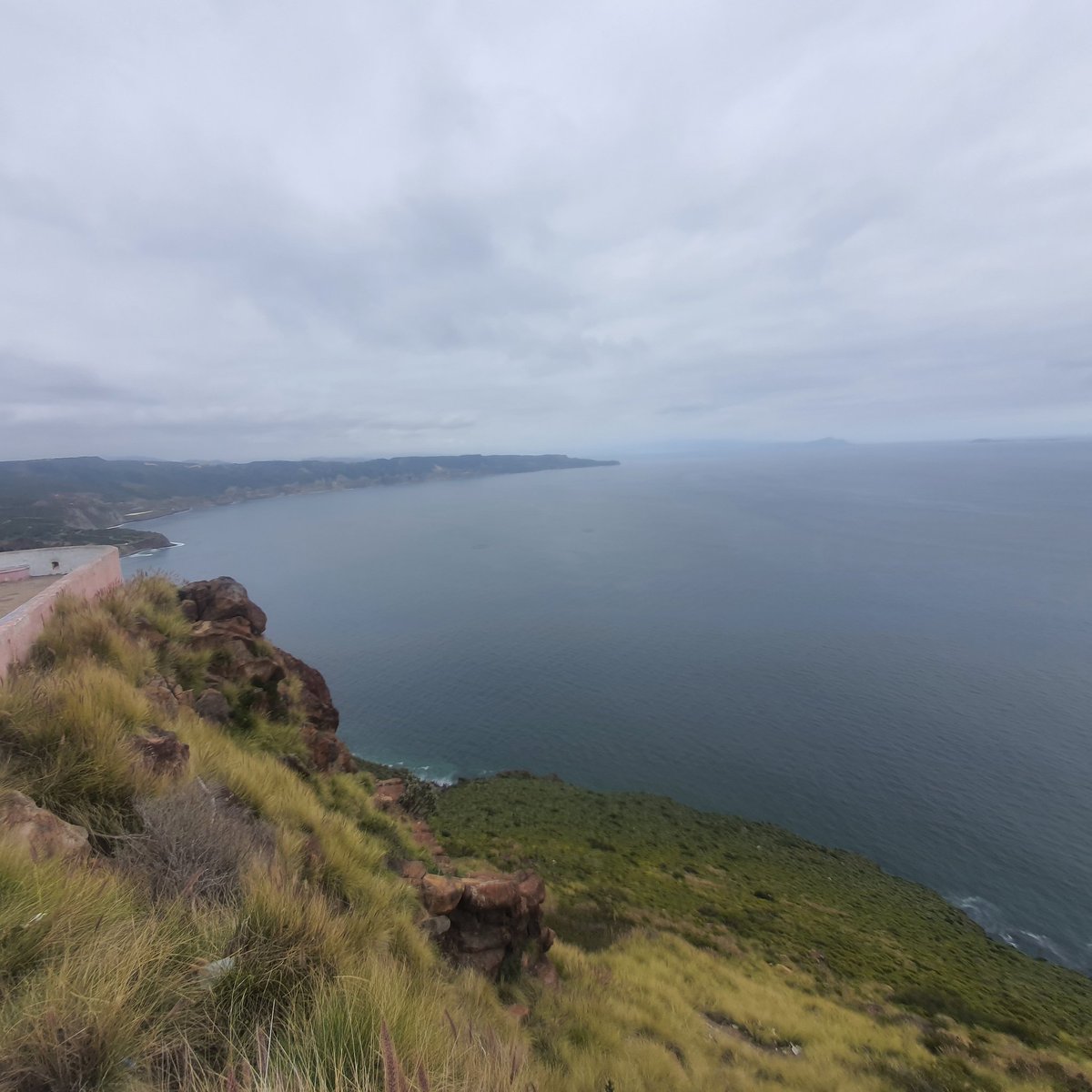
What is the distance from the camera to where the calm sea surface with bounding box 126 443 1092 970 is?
1169 inches

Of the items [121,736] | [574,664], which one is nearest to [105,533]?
[574,664]

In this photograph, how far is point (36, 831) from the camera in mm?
3451

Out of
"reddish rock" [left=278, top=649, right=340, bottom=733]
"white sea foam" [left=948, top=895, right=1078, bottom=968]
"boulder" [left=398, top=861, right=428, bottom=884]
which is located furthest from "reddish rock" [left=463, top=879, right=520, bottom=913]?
"white sea foam" [left=948, top=895, right=1078, bottom=968]

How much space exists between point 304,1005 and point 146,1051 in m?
0.74

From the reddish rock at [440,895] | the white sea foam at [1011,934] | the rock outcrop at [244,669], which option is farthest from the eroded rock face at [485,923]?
the white sea foam at [1011,934]

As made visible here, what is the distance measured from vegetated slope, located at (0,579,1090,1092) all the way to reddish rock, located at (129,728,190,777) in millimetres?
26

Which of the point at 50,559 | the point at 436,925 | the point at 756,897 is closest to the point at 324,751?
the point at 436,925

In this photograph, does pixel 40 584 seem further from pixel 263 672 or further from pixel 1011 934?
pixel 1011 934

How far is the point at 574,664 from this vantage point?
4797 centimetres

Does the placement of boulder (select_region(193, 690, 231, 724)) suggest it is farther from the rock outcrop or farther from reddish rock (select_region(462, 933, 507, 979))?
reddish rock (select_region(462, 933, 507, 979))

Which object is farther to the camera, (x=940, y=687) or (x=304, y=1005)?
(x=940, y=687)

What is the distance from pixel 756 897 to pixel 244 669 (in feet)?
64.0

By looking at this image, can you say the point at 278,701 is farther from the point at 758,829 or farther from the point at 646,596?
the point at 646,596

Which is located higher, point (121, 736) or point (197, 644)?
point (121, 736)
